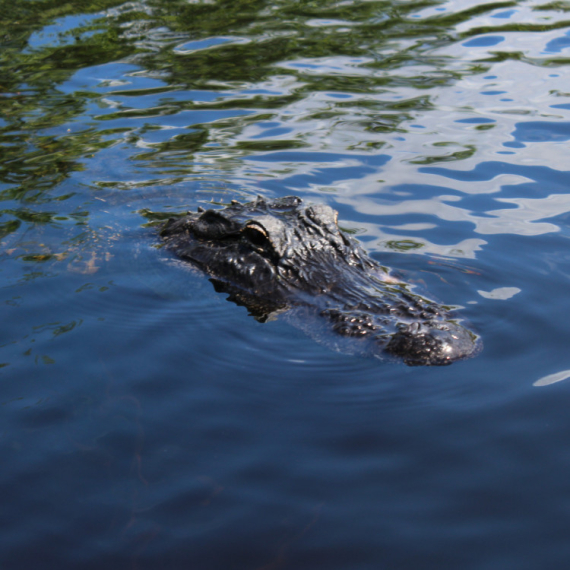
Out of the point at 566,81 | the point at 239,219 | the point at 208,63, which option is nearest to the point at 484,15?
the point at 566,81

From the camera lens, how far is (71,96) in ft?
30.8

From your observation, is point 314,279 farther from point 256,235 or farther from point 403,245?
point 403,245

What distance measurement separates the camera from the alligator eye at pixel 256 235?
4855 mm

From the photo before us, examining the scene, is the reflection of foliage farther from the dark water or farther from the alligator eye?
the alligator eye

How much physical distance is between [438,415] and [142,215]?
361 centimetres

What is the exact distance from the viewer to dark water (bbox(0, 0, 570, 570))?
2809 millimetres

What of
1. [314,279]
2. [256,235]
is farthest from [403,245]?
[256,235]

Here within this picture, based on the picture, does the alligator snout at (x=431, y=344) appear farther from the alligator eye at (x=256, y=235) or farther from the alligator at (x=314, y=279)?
the alligator eye at (x=256, y=235)

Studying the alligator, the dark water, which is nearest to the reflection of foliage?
the dark water

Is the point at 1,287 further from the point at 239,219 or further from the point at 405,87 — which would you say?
the point at 405,87

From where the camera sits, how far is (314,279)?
461 centimetres

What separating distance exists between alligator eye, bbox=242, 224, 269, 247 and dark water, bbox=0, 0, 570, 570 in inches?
18.6

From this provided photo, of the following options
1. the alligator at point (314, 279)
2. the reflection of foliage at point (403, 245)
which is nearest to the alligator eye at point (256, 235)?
the alligator at point (314, 279)

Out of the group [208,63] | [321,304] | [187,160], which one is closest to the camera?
[321,304]
